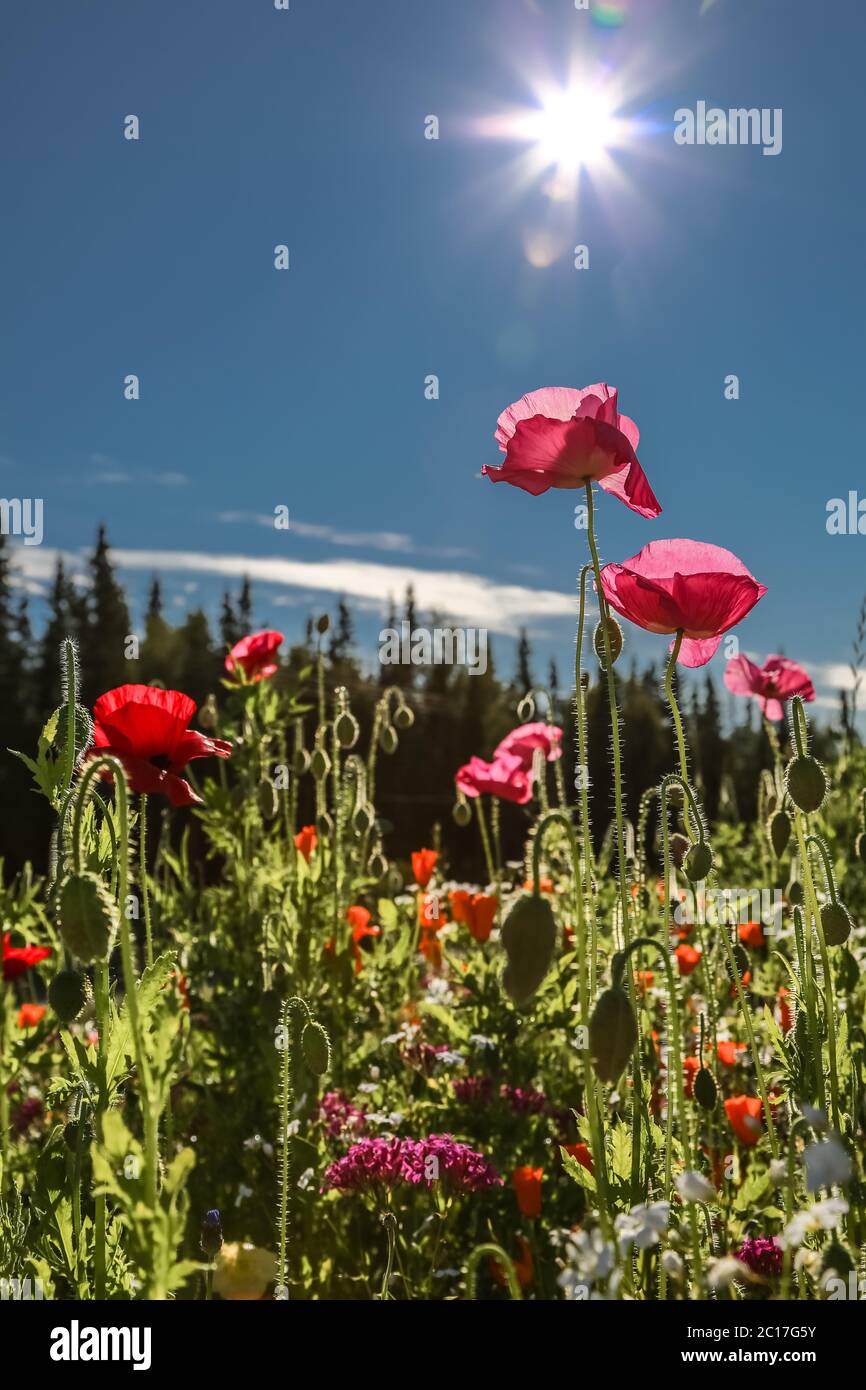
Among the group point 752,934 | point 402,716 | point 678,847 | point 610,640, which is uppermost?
point 402,716

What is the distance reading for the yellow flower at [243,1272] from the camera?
2.07 metres

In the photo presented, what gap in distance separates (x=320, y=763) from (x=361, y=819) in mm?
238

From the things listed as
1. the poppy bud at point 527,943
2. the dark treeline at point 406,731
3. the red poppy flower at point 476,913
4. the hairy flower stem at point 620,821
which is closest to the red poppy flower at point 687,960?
the red poppy flower at point 476,913

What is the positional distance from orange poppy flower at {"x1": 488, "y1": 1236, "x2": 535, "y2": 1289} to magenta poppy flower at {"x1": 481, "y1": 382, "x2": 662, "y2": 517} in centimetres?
165

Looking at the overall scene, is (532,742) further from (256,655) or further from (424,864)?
(424,864)

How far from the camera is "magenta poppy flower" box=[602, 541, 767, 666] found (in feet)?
5.13

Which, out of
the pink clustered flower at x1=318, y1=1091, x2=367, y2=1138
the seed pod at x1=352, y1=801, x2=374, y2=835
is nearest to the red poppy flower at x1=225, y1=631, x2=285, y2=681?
the seed pod at x1=352, y1=801, x2=374, y2=835

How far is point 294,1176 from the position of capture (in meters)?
2.80

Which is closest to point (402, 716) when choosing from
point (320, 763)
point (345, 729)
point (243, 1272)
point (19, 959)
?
point (320, 763)

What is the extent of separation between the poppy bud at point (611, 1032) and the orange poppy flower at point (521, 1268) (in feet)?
4.56

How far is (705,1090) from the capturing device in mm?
1975
